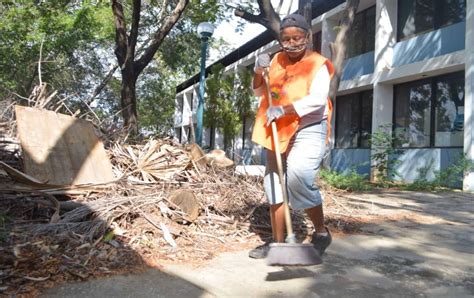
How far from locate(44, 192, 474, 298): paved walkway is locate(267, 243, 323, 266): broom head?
0.55 ft

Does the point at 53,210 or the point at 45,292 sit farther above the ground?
the point at 53,210

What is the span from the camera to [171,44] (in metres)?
21.6

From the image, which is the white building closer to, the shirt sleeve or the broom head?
the shirt sleeve

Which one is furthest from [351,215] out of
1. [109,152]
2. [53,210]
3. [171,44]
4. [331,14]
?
[171,44]

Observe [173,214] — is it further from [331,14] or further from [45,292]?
[331,14]

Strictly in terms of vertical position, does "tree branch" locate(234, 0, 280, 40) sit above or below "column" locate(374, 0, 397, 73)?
below

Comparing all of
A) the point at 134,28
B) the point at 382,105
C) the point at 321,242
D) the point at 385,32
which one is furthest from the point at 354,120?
the point at 321,242

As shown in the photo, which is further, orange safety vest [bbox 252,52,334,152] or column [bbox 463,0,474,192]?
column [bbox 463,0,474,192]

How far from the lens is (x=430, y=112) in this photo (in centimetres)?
1352

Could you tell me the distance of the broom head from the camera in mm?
3045

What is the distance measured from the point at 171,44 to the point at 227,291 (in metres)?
19.7

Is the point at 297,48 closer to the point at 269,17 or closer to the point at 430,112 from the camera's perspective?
the point at 269,17

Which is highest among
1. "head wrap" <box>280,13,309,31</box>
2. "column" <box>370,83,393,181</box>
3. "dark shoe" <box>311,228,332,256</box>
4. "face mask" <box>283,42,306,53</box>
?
"column" <box>370,83,393,181</box>

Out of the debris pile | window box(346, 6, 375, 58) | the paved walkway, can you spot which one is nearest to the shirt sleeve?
the paved walkway
